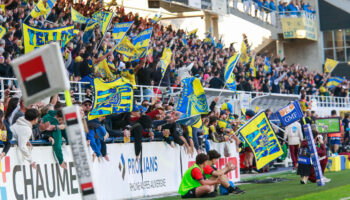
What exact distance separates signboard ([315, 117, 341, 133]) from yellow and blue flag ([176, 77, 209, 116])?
12.4 meters

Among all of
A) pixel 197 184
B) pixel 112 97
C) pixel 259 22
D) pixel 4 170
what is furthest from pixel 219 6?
pixel 4 170

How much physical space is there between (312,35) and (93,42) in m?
35.0

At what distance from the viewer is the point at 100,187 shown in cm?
1636

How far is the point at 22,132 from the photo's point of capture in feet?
44.7

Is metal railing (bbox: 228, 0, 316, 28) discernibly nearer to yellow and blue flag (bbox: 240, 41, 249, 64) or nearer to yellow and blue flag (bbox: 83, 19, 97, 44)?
yellow and blue flag (bbox: 240, 41, 249, 64)

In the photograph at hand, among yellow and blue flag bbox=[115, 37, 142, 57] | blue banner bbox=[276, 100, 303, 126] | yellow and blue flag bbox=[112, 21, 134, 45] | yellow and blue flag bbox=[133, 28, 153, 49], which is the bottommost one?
blue banner bbox=[276, 100, 303, 126]

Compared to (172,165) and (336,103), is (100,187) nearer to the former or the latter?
(172,165)

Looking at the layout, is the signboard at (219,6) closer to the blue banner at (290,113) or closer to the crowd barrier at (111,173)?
the blue banner at (290,113)

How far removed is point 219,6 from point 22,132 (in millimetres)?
28428

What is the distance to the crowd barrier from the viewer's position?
13.8 meters

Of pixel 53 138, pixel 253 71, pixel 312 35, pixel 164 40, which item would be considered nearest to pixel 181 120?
pixel 53 138

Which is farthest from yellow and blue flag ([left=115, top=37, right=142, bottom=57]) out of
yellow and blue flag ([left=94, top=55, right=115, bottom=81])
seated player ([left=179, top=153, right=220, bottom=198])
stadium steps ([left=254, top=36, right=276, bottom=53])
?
stadium steps ([left=254, top=36, right=276, bottom=53])

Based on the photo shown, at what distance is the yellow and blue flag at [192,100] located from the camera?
19406 millimetres

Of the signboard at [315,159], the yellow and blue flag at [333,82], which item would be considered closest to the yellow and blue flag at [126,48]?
the signboard at [315,159]
